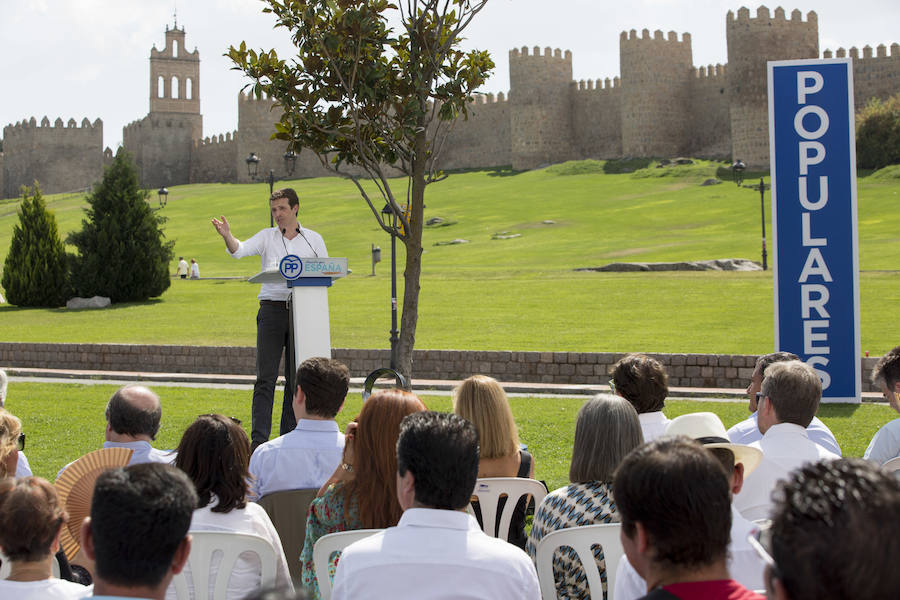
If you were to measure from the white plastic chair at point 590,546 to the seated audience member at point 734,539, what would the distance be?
41 centimetres

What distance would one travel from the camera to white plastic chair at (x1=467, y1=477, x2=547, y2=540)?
3.87 m

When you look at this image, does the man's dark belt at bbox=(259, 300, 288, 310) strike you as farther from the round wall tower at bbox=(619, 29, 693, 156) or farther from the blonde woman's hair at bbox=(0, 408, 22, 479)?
the round wall tower at bbox=(619, 29, 693, 156)

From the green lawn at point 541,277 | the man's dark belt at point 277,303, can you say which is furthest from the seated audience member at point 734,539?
the green lawn at point 541,277

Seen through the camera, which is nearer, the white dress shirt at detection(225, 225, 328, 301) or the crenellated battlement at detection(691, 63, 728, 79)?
the white dress shirt at detection(225, 225, 328, 301)

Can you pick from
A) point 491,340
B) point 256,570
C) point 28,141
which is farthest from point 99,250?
point 28,141

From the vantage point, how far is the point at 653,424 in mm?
4578

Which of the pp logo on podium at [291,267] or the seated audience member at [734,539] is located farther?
the pp logo on podium at [291,267]

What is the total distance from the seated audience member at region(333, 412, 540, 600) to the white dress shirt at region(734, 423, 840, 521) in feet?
4.67

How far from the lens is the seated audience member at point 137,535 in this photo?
2.06 meters

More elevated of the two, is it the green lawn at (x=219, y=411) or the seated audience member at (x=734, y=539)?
the seated audience member at (x=734, y=539)

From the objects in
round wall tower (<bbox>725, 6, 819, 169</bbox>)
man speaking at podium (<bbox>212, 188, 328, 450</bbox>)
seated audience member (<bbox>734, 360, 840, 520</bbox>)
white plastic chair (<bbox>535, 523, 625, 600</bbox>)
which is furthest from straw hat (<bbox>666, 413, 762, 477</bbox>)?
round wall tower (<bbox>725, 6, 819, 169</bbox>)

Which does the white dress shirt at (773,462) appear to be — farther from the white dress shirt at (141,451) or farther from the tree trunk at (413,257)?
the tree trunk at (413,257)

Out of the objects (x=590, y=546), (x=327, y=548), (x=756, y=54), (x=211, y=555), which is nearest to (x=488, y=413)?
(x=590, y=546)

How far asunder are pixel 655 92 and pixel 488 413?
176ft
